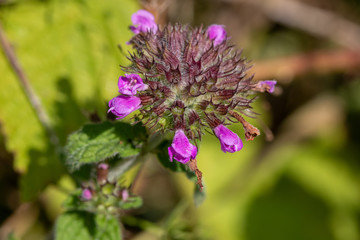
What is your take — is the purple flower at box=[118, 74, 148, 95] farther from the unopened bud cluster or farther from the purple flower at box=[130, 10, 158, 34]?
the purple flower at box=[130, 10, 158, 34]

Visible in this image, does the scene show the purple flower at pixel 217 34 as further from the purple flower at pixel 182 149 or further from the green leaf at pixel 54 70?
the green leaf at pixel 54 70

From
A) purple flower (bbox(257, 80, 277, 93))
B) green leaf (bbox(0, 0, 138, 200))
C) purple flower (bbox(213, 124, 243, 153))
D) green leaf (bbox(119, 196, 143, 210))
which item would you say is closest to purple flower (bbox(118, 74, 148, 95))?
purple flower (bbox(213, 124, 243, 153))

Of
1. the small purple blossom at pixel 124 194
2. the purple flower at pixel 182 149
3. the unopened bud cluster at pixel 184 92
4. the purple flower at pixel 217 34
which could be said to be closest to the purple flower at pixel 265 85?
the unopened bud cluster at pixel 184 92

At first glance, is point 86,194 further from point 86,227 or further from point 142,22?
point 142,22

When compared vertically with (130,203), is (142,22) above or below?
above

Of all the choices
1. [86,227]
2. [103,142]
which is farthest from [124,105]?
[86,227]

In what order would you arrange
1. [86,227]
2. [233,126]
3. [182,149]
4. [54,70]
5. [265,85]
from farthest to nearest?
[233,126] → [54,70] → [86,227] → [265,85] → [182,149]

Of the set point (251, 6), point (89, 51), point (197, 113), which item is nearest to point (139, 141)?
point (197, 113)
